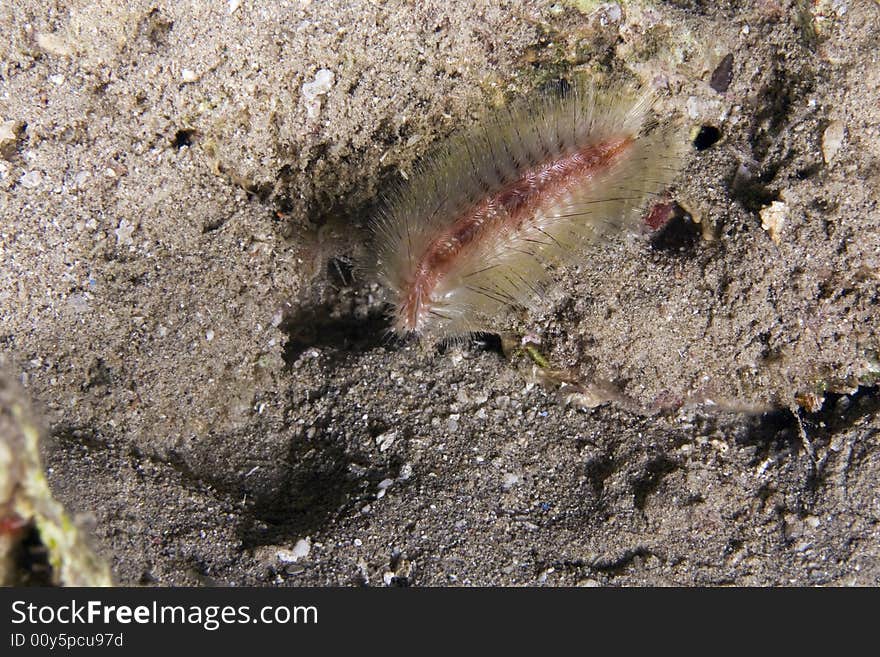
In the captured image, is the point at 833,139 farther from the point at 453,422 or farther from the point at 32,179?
the point at 32,179

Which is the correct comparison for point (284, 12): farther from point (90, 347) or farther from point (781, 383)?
point (781, 383)

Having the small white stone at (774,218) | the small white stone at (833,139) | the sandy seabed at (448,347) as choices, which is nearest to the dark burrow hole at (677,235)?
the sandy seabed at (448,347)

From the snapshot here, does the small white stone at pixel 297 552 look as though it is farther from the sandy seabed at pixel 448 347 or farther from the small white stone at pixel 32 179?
the small white stone at pixel 32 179

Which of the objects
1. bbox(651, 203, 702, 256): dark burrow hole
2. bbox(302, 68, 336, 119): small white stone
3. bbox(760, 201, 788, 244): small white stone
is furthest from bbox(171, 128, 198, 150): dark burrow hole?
bbox(760, 201, 788, 244): small white stone

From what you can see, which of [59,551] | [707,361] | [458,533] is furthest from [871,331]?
[59,551]

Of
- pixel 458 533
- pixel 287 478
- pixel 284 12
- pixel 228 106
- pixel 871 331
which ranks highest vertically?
pixel 284 12

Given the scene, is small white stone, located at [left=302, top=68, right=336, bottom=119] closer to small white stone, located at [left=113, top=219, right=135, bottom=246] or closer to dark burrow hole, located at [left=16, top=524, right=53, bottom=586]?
small white stone, located at [left=113, top=219, right=135, bottom=246]
